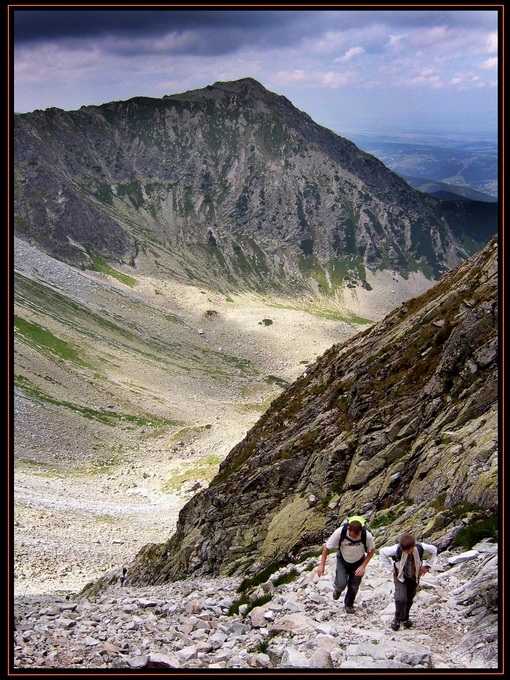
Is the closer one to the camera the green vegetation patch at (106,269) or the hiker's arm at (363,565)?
the hiker's arm at (363,565)

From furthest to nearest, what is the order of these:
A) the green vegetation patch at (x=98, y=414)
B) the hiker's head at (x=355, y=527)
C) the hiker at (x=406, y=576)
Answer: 1. the green vegetation patch at (x=98, y=414)
2. the hiker's head at (x=355, y=527)
3. the hiker at (x=406, y=576)

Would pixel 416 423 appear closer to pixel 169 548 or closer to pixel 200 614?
pixel 200 614

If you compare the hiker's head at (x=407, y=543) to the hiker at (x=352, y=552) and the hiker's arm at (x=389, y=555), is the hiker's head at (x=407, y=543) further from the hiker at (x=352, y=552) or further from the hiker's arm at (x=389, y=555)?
the hiker at (x=352, y=552)

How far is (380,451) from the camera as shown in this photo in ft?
76.7

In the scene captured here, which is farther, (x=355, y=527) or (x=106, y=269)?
(x=106, y=269)

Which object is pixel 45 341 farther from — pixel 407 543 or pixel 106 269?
pixel 407 543

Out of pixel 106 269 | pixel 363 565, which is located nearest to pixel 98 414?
pixel 363 565

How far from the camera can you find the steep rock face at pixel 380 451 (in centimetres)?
1872

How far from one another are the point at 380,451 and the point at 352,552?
372 inches

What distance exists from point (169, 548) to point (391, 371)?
1579cm

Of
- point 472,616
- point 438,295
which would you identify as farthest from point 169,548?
point 472,616

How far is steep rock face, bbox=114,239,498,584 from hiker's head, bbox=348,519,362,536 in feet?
11.3

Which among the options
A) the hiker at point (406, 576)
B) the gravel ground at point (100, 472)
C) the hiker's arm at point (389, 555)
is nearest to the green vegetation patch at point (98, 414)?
the gravel ground at point (100, 472)

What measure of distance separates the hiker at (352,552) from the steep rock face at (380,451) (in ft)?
10.3
